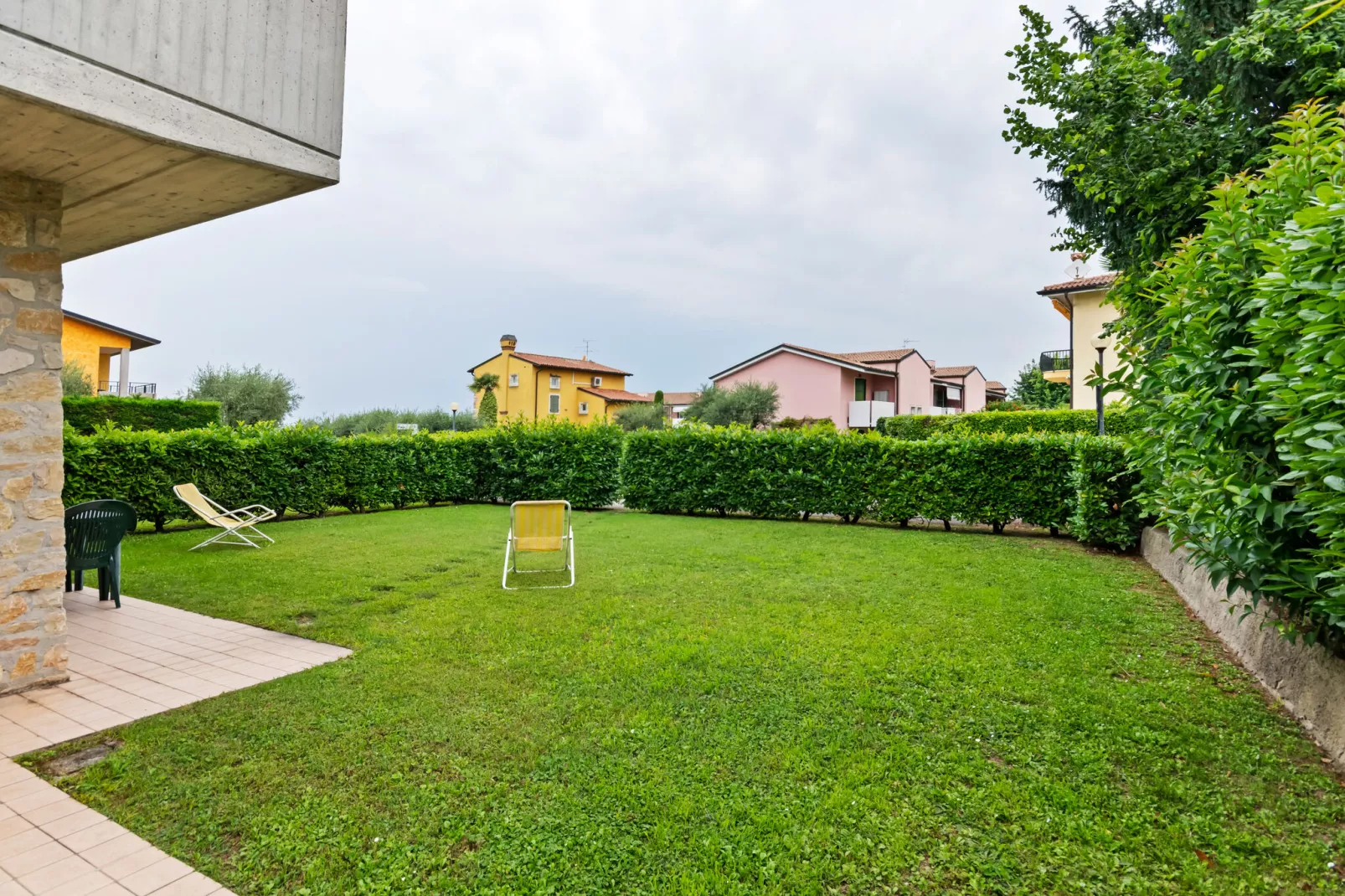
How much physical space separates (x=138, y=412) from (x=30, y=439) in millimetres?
21352

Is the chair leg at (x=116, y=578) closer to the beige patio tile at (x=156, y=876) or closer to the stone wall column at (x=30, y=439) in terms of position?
the stone wall column at (x=30, y=439)

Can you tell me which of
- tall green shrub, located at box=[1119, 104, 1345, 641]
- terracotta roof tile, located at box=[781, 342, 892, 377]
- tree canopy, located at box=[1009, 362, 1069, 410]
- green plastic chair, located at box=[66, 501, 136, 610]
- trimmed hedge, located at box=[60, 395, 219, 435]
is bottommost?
green plastic chair, located at box=[66, 501, 136, 610]

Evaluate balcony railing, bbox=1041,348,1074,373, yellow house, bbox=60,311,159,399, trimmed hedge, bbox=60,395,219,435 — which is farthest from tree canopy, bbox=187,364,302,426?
balcony railing, bbox=1041,348,1074,373

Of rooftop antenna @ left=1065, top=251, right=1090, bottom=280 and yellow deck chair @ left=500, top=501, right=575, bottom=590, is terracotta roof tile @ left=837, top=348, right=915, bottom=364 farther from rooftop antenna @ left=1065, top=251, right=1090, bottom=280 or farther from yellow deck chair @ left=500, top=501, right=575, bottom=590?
yellow deck chair @ left=500, top=501, right=575, bottom=590

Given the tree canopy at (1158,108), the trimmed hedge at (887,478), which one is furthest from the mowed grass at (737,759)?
the tree canopy at (1158,108)

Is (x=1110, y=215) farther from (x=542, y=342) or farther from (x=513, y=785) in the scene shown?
(x=542, y=342)

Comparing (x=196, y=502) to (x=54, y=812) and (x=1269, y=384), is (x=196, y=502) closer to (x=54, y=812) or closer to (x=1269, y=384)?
(x=54, y=812)

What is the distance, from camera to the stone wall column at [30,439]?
3.78 metres

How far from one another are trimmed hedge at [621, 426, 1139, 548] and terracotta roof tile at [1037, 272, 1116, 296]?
13.4 meters

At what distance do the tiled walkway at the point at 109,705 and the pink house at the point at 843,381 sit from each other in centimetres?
3277

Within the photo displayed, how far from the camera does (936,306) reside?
35.8m

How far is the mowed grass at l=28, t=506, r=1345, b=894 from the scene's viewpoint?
7.39ft

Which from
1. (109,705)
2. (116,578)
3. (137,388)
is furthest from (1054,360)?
(137,388)

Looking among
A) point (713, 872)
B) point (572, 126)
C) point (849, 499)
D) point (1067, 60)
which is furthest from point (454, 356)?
point (713, 872)
